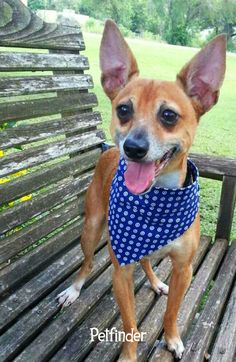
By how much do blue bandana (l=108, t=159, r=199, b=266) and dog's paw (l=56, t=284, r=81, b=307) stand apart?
0.55m

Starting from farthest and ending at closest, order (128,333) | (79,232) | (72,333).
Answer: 1. (79,232)
2. (72,333)
3. (128,333)

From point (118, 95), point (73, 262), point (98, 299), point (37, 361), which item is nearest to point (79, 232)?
point (73, 262)

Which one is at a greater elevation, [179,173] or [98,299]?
[179,173]

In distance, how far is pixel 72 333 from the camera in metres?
2.61

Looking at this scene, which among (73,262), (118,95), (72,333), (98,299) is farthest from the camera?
(73,262)

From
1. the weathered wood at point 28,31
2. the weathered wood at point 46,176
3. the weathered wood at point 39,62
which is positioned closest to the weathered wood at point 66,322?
the weathered wood at point 46,176

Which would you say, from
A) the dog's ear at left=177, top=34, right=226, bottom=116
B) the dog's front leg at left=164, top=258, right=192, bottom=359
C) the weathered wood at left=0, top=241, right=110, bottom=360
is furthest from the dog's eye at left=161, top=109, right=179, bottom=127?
the weathered wood at left=0, top=241, right=110, bottom=360

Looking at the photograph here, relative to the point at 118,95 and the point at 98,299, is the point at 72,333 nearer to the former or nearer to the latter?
the point at 98,299

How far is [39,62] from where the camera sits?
322 cm

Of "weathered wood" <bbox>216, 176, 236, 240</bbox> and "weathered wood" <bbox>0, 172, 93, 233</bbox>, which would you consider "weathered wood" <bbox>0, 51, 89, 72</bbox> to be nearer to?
"weathered wood" <bbox>0, 172, 93, 233</bbox>

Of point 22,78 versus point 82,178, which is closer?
point 22,78

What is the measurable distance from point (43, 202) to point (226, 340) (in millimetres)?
1459

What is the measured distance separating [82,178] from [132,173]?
166 centimetres

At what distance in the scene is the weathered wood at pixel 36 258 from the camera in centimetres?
289
